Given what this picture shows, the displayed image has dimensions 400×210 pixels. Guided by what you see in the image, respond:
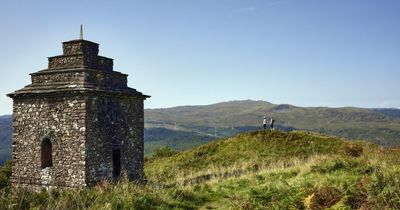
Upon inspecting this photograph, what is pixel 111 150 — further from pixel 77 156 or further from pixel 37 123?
pixel 37 123

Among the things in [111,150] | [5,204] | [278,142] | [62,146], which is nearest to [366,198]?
[5,204]

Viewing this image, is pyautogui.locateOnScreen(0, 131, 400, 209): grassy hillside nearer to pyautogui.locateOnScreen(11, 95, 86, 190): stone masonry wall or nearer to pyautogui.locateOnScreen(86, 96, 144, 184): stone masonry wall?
pyautogui.locateOnScreen(86, 96, 144, 184): stone masonry wall

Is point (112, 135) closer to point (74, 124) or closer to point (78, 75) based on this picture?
point (74, 124)

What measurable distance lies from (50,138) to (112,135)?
2.53 metres

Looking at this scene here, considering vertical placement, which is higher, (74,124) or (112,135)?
(74,124)

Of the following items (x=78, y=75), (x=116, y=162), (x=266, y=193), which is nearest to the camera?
(x=266, y=193)

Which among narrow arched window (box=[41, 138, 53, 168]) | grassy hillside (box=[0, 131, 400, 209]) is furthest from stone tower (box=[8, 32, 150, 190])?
grassy hillside (box=[0, 131, 400, 209])

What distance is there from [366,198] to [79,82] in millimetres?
11687

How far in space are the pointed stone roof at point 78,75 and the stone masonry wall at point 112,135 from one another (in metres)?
0.56

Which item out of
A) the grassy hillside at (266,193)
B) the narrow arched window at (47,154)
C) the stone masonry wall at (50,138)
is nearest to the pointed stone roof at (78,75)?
the stone masonry wall at (50,138)

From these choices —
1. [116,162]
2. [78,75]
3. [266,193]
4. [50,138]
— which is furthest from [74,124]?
[266,193]

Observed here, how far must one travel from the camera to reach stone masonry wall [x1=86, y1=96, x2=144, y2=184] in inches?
643

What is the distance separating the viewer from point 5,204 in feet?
31.7

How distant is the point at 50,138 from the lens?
55.0 feet
